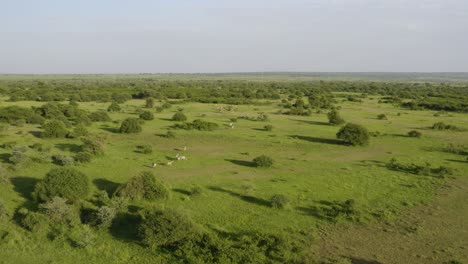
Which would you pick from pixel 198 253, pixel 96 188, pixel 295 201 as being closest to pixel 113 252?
pixel 198 253

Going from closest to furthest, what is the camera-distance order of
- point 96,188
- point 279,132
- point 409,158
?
point 96,188 < point 409,158 < point 279,132

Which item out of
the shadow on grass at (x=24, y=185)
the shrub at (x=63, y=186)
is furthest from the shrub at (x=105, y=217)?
the shadow on grass at (x=24, y=185)

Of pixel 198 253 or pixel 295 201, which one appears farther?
pixel 295 201

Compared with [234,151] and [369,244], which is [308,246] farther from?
[234,151]

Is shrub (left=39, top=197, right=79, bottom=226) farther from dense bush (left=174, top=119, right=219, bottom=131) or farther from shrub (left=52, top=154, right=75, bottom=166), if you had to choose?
dense bush (left=174, top=119, right=219, bottom=131)

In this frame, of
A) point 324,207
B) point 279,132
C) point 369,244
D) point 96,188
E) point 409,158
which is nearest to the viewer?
point 369,244

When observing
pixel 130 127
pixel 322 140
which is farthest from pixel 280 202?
pixel 130 127
